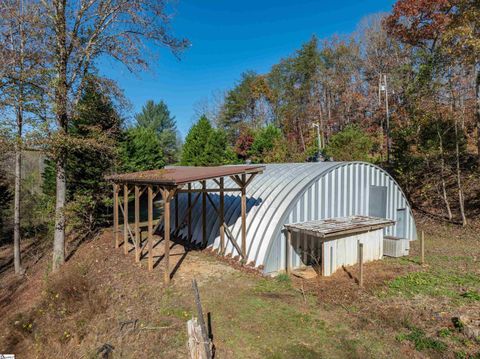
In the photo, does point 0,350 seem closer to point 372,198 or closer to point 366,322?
point 366,322

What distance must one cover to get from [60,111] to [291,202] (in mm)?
9190

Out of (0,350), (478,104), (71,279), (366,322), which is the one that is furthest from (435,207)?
(0,350)

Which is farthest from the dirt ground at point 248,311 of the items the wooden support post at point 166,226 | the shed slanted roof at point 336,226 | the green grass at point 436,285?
the shed slanted roof at point 336,226

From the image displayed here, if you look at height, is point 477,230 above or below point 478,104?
below

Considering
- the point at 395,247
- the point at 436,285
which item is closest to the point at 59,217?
the point at 395,247

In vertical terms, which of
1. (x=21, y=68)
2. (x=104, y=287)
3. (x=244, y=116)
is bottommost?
(x=104, y=287)

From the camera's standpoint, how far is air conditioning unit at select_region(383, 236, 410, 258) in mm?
11000

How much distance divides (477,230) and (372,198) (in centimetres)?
621

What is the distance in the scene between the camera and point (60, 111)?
11031mm

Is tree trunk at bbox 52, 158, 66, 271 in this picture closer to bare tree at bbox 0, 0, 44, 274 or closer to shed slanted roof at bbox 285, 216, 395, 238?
bare tree at bbox 0, 0, 44, 274

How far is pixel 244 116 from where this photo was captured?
40.7 m

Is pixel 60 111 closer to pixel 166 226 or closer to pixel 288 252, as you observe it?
pixel 166 226

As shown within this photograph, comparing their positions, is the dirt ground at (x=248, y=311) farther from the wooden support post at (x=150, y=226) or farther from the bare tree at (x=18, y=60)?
the bare tree at (x=18, y=60)

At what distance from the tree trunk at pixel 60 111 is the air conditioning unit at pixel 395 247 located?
502 inches
